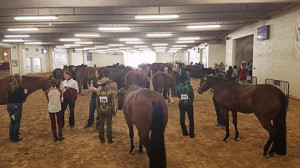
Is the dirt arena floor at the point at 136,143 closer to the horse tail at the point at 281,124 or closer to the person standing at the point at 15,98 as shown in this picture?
the horse tail at the point at 281,124

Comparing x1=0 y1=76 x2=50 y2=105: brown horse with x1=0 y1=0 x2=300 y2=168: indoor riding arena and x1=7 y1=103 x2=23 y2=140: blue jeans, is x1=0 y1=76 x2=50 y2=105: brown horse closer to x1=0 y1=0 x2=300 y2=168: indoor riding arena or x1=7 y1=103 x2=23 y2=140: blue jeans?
x1=0 y1=0 x2=300 y2=168: indoor riding arena

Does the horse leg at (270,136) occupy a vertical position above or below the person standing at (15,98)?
below

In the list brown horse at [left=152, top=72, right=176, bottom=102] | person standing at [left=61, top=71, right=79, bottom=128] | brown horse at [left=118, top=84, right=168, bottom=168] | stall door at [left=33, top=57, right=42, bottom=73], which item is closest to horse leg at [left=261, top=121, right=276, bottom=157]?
brown horse at [left=118, top=84, right=168, bottom=168]

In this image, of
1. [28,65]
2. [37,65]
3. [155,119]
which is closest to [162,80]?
[155,119]

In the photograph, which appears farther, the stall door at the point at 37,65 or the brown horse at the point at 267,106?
the stall door at the point at 37,65

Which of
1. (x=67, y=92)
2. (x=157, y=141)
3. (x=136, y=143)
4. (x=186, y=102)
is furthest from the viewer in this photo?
(x=67, y=92)

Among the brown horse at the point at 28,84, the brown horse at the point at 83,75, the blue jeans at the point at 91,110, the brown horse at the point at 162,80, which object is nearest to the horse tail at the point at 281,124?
the blue jeans at the point at 91,110

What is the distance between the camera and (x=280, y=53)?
38.7ft

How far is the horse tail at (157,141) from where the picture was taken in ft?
11.9

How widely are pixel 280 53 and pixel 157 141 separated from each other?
10719 millimetres

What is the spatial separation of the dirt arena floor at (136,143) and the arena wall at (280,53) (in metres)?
4.38

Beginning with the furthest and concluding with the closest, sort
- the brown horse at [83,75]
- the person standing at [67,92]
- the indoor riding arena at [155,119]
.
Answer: the brown horse at [83,75]
the person standing at [67,92]
the indoor riding arena at [155,119]

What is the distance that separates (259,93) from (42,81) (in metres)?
5.88

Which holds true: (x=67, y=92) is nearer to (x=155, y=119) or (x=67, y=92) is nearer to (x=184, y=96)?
(x=184, y=96)
